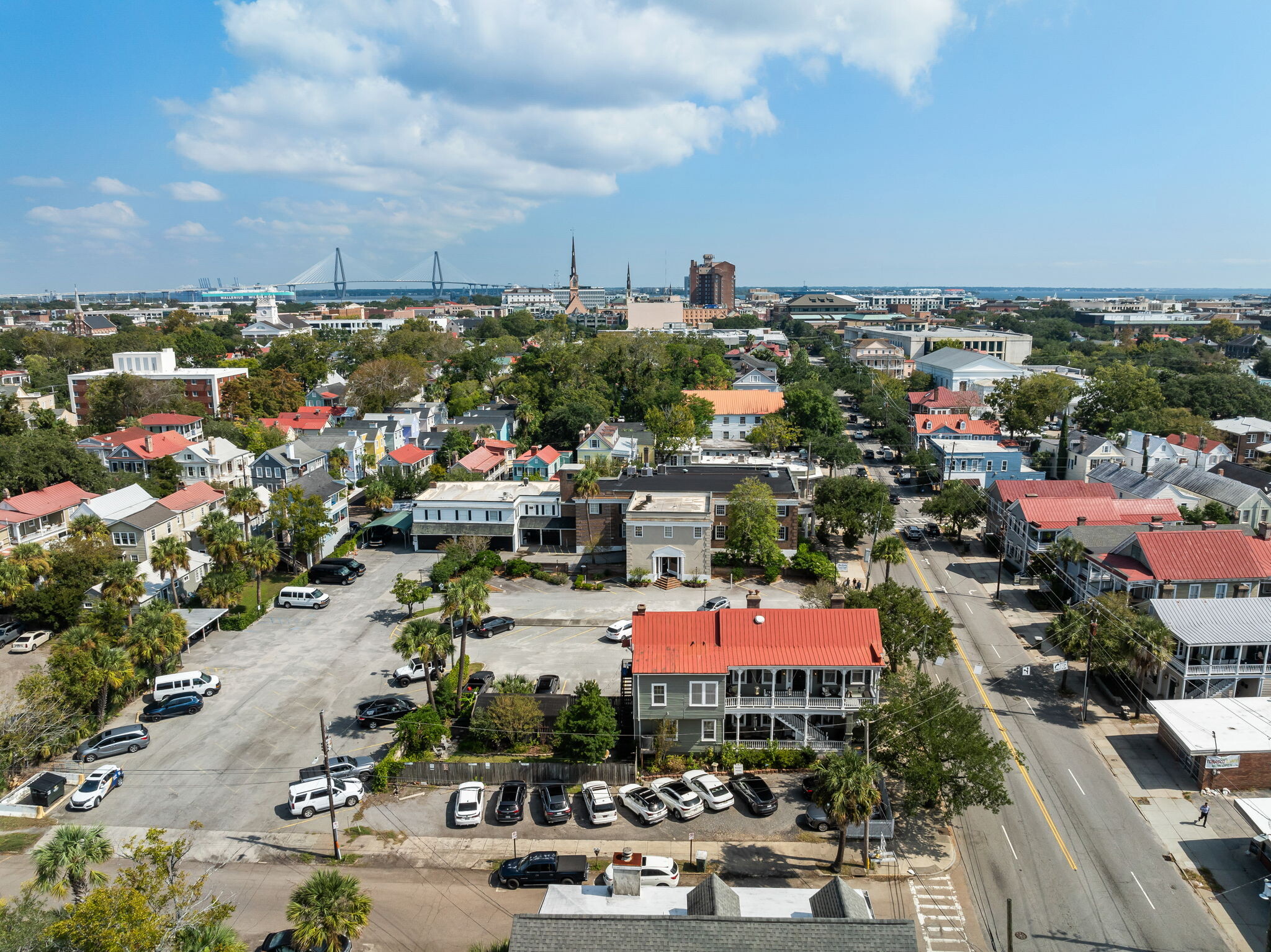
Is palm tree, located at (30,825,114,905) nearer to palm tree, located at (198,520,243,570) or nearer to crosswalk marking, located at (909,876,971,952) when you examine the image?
crosswalk marking, located at (909,876,971,952)

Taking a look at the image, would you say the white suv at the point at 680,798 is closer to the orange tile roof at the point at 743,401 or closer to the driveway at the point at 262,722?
the driveway at the point at 262,722

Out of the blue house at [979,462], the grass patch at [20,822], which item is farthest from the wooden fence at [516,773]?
the blue house at [979,462]

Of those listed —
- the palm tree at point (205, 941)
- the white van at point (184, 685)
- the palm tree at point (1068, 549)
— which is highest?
the palm tree at point (1068, 549)

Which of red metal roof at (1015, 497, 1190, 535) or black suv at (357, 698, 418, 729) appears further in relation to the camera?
red metal roof at (1015, 497, 1190, 535)

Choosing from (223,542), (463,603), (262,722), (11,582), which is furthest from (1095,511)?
(11,582)

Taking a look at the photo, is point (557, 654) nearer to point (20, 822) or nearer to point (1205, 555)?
point (20, 822)

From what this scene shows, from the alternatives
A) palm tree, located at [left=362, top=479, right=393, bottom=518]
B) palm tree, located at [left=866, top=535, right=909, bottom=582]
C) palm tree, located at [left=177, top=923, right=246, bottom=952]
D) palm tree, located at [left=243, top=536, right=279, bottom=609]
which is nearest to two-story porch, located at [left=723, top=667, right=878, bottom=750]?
palm tree, located at [left=866, top=535, right=909, bottom=582]
